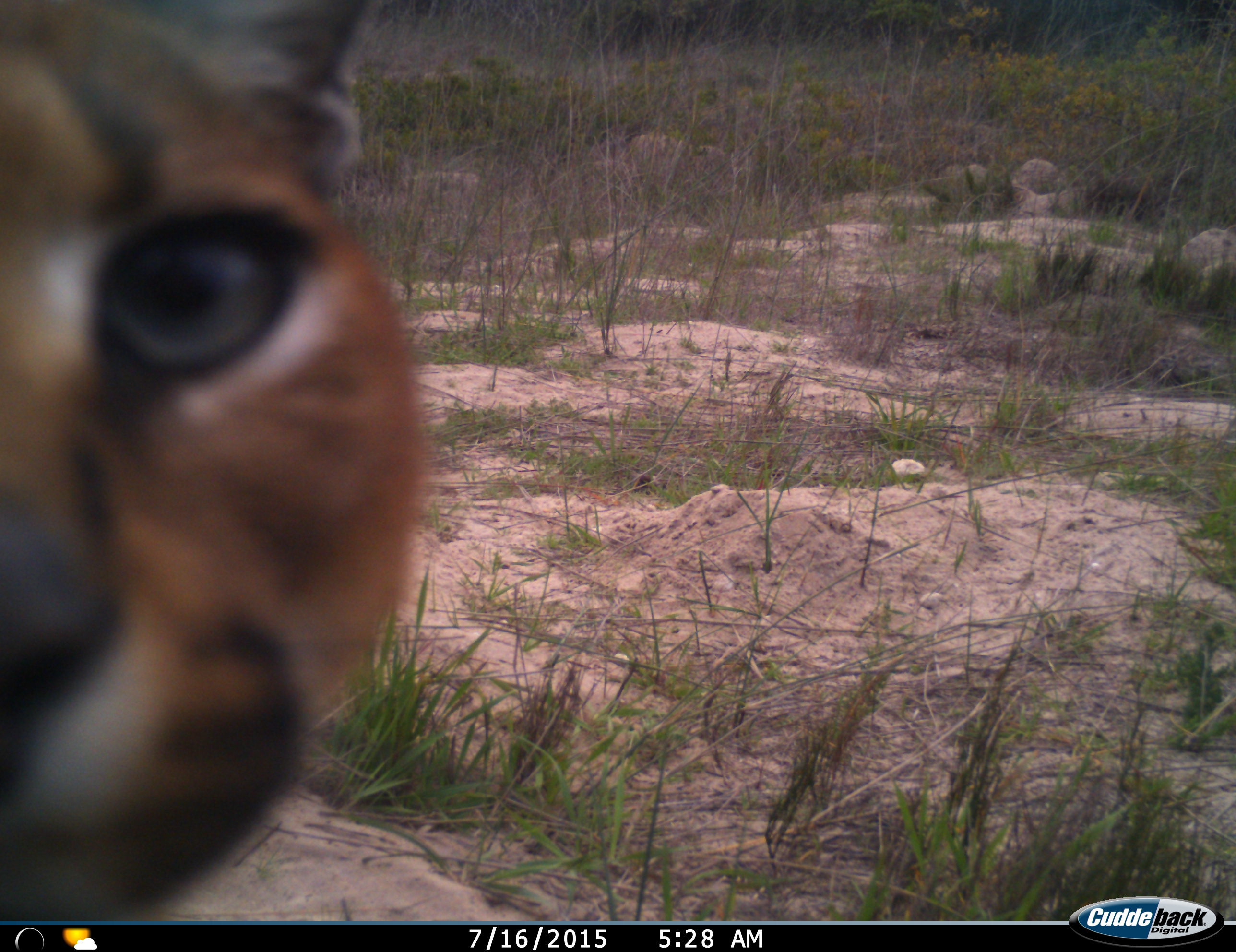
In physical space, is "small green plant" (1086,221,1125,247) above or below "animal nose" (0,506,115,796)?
above

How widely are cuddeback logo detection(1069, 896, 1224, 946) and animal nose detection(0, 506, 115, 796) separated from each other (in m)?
1.10

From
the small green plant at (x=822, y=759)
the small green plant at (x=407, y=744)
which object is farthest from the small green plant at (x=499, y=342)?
the small green plant at (x=822, y=759)

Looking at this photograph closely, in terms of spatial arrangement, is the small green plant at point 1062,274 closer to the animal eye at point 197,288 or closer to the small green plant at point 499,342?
the small green plant at point 499,342

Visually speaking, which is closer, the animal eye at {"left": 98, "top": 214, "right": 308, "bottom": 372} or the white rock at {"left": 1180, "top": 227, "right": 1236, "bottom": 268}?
the animal eye at {"left": 98, "top": 214, "right": 308, "bottom": 372}

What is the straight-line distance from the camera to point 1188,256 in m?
4.88

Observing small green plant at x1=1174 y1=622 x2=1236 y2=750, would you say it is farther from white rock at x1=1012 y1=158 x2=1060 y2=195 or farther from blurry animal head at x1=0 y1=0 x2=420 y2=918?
white rock at x1=1012 y1=158 x2=1060 y2=195

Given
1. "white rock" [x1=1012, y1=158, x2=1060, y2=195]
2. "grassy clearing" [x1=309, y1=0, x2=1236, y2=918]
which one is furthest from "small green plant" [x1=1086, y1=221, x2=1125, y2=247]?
"white rock" [x1=1012, y1=158, x2=1060, y2=195]

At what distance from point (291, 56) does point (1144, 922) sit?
1293mm

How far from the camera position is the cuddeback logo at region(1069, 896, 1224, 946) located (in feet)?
3.05

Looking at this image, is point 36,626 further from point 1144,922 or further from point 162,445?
point 1144,922

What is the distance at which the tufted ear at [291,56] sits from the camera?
0.53m

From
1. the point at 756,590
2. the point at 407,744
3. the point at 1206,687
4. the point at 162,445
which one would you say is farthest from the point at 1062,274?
the point at 162,445

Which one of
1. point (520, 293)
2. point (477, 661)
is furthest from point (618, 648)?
point (520, 293)

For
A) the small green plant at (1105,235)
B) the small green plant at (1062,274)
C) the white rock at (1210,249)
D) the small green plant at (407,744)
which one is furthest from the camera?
the small green plant at (1105,235)
